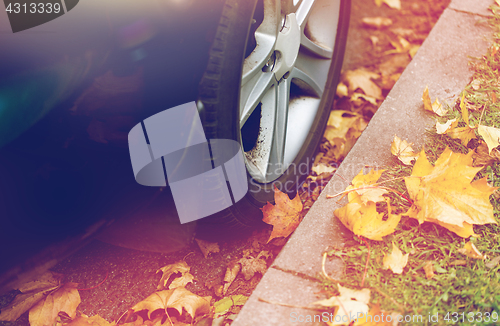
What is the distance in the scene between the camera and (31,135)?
1076mm

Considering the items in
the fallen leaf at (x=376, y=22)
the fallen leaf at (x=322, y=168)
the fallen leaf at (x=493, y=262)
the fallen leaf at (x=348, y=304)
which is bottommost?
the fallen leaf at (x=322, y=168)

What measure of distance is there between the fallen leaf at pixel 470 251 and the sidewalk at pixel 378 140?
0.34m

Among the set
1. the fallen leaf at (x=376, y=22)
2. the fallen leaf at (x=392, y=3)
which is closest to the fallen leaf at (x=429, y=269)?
the fallen leaf at (x=376, y=22)

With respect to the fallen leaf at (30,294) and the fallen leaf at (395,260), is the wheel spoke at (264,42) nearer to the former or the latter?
the fallen leaf at (395,260)

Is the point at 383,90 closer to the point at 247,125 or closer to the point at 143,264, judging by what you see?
the point at 247,125

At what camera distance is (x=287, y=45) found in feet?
4.71

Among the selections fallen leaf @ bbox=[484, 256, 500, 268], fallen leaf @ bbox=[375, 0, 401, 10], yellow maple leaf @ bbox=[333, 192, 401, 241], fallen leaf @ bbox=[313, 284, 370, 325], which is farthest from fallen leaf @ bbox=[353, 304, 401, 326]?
fallen leaf @ bbox=[375, 0, 401, 10]

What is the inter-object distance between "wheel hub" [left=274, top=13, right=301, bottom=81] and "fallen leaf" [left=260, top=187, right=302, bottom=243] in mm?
478

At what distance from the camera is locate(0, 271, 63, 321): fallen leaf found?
1.34 m

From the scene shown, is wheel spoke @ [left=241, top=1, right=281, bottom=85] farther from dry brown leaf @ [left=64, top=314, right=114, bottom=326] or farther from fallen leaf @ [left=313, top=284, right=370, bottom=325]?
dry brown leaf @ [left=64, top=314, right=114, bottom=326]

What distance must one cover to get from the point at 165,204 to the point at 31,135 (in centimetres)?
60

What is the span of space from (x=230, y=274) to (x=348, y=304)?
568mm

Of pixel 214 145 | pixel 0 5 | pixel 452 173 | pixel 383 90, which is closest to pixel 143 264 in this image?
pixel 214 145

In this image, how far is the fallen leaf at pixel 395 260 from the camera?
1.10 m
